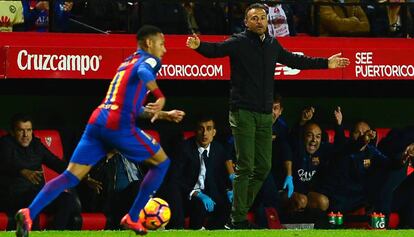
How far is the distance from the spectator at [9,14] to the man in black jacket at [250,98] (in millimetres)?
2899

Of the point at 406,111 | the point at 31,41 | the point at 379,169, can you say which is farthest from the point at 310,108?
the point at 31,41

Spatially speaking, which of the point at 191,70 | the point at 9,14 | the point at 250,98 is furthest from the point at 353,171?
the point at 9,14

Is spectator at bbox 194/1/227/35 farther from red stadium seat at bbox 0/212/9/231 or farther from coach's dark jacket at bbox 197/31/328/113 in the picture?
red stadium seat at bbox 0/212/9/231

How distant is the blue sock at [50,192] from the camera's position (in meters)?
9.72

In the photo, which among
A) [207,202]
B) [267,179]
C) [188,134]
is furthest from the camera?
[188,134]

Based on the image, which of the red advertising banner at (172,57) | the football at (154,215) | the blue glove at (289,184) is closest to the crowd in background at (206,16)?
the red advertising banner at (172,57)

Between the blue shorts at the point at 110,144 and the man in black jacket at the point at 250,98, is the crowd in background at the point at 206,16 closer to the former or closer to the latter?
the man in black jacket at the point at 250,98

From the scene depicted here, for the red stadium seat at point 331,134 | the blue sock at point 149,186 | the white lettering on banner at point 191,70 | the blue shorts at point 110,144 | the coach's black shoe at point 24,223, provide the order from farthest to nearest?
the red stadium seat at point 331,134
the white lettering on banner at point 191,70
the blue sock at point 149,186
the blue shorts at point 110,144
the coach's black shoe at point 24,223

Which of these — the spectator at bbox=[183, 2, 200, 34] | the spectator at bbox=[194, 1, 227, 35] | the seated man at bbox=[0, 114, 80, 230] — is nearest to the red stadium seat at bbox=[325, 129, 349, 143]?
the spectator at bbox=[194, 1, 227, 35]

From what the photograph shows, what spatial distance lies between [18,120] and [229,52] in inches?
105

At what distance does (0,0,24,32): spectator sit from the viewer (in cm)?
1351

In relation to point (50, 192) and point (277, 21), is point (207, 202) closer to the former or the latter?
point (277, 21)

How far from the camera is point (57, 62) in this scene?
42.8ft

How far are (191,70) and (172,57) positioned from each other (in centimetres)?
24
